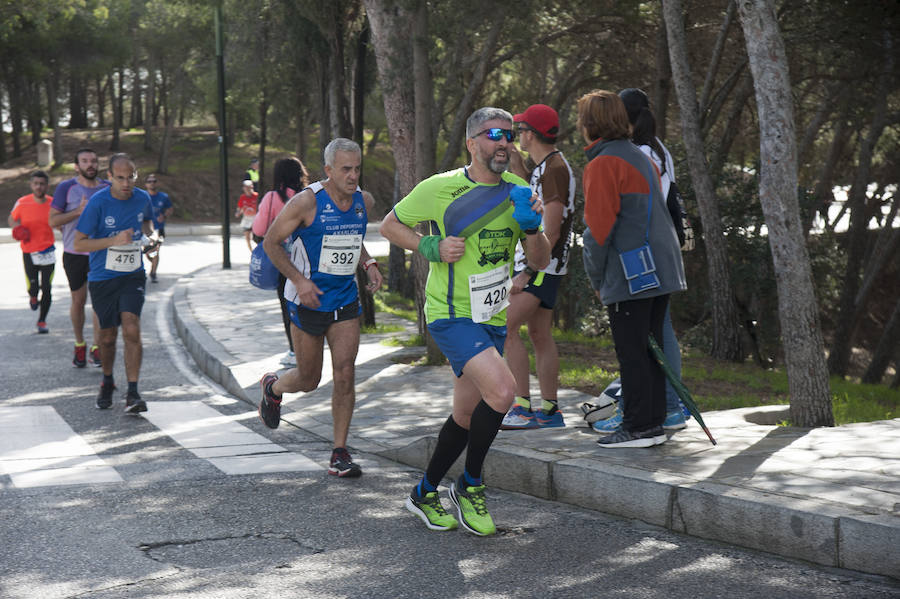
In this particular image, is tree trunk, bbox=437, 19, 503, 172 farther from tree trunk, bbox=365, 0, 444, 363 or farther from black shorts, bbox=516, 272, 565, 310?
black shorts, bbox=516, 272, 565, 310

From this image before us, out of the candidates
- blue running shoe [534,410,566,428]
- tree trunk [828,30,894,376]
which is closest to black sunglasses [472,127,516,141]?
blue running shoe [534,410,566,428]

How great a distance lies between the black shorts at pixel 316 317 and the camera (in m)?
6.23

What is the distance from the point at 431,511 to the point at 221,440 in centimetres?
263

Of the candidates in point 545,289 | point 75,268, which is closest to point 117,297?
point 75,268

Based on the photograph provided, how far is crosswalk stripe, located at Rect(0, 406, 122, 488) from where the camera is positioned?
6023mm

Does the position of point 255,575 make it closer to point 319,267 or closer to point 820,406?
point 319,267

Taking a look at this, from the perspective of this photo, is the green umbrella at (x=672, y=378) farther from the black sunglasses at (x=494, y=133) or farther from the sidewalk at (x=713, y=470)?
the black sunglasses at (x=494, y=133)

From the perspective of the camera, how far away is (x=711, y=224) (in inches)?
465

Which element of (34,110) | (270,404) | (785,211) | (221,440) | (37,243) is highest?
(34,110)

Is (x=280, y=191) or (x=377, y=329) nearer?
(x=280, y=191)

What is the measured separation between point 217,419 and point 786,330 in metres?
4.20

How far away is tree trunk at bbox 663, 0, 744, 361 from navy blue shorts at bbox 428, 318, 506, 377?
22.1ft

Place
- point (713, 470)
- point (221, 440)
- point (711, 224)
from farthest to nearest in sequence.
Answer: point (711, 224) < point (221, 440) < point (713, 470)

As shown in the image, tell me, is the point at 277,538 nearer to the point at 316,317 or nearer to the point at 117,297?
the point at 316,317
